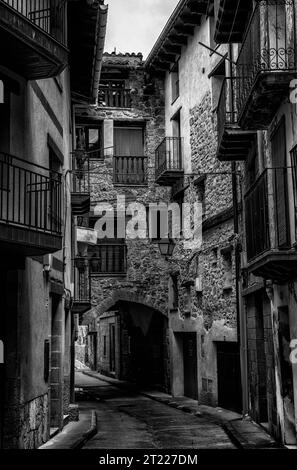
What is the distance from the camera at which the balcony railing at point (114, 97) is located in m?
27.8

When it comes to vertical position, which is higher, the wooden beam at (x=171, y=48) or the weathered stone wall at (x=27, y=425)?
the wooden beam at (x=171, y=48)

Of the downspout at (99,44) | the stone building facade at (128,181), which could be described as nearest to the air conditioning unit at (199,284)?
the stone building facade at (128,181)

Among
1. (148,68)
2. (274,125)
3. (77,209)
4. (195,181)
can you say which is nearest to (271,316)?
(274,125)

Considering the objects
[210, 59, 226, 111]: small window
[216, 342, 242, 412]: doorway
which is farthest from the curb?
[210, 59, 226, 111]: small window

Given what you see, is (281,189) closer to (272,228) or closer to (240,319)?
(272,228)

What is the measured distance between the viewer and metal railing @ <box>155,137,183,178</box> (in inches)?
993

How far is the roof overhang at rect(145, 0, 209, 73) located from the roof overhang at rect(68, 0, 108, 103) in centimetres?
406

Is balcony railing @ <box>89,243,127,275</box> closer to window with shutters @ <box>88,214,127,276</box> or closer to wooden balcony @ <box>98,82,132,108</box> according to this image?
window with shutters @ <box>88,214,127,276</box>

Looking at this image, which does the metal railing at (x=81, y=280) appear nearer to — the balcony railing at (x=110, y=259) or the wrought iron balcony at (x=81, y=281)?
the wrought iron balcony at (x=81, y=281)

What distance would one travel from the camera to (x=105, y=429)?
56.0ft

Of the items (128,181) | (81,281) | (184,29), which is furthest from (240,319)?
(184,29)

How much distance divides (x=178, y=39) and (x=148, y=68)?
113 inches

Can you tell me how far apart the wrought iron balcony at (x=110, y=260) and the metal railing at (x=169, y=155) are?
3.02 metres

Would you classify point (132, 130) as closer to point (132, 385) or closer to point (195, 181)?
point (195, 181)
